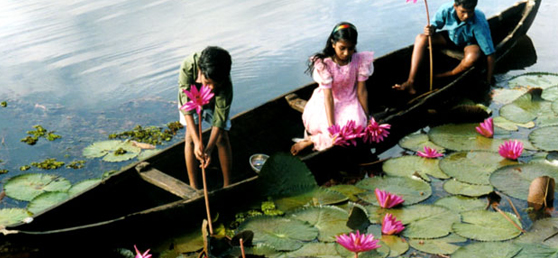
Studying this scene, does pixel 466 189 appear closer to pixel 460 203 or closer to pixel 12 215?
pixel 460 203

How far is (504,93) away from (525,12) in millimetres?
1477

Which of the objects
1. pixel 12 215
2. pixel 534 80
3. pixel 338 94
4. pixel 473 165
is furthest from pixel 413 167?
pixel 12 215

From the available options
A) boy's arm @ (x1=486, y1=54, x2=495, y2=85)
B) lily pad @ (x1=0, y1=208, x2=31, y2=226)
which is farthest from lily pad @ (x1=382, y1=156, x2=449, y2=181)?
lily pad @ (x1=0, y1=208, x2=31, y2=226)

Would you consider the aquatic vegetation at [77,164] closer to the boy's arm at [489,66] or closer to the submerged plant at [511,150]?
the submerged plant at [511,150]

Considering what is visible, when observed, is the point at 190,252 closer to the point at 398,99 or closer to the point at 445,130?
the point at 445,130

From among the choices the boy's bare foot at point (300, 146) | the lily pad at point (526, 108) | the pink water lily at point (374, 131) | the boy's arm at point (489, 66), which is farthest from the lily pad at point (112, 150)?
the boy's arm at point (489, 66)

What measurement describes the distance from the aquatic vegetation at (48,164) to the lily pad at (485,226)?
3.21 m

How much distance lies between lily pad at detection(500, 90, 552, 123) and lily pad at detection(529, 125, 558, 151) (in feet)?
0.85

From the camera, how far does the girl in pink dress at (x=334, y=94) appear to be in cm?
457

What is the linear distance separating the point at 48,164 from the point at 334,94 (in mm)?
2451

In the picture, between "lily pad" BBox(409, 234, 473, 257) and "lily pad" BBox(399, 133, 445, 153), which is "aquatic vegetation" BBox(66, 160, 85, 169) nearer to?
"lily pad" BBox(399, 133, 445, 153)

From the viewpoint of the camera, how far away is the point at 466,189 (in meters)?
4.09

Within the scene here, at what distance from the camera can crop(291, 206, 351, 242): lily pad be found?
12.1ft

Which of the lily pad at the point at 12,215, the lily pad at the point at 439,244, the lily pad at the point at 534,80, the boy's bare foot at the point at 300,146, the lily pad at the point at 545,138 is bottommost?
the lily pad at the point at 439,244
